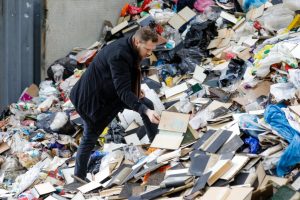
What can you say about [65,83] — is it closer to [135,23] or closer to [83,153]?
[135,23]

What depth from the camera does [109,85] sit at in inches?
164

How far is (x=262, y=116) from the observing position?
167 inches

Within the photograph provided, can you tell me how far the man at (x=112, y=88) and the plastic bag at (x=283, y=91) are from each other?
1059mm

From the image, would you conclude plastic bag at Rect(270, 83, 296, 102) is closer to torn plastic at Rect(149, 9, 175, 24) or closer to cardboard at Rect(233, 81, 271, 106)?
cardboard at Rect(233, 81, 271, 106)

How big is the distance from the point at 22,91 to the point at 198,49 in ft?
7.78

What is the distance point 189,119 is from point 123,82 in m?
0.95

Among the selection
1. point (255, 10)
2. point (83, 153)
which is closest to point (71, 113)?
point (83, 153)

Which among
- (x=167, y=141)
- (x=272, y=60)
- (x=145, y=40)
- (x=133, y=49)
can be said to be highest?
(x=145, y=40)

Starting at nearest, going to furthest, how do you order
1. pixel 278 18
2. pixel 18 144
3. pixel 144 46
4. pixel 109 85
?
1. pixel 144 46
2. pixel 109 85
3. pixel 18 144
4. pixel 278 18

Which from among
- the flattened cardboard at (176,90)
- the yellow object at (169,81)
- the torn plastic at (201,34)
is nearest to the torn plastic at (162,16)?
the torn plastic at (201,34)

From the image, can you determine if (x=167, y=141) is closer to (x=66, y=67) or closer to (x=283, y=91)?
(x=283, y=91)

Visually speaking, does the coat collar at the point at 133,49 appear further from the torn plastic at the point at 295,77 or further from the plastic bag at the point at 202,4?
the plastic bag at the point at 202,4

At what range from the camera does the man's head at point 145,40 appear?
3.90 meters

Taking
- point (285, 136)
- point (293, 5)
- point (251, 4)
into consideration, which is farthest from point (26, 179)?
point (251, 4)
